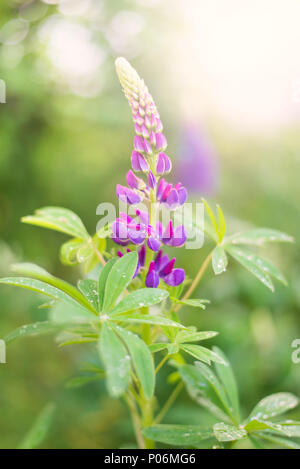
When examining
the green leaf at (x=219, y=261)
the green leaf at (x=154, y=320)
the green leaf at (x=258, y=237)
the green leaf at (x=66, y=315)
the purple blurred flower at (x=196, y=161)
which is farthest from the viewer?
the purple blurred flower at (x=196, y=161)

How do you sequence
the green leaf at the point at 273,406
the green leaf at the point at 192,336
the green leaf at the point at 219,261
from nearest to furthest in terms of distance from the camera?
the green leaf at the point at 192,336
the green leaf at the point at 219,261
the green leaf at the point at 273,406

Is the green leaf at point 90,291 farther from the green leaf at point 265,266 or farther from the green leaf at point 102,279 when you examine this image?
the green leaf at point 265,266

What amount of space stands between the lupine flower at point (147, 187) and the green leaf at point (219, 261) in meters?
0.09

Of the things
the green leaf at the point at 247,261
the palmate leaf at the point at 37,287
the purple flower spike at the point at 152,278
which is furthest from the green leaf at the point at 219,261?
the palmate leaf at the point at 37,287

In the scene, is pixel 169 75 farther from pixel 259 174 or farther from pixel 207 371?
pixel 207 371

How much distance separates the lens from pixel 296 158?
297cm

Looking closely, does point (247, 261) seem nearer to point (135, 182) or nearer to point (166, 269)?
point (166, 269)

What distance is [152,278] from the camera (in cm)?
103

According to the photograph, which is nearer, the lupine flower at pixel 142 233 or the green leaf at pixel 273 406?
the lupine flower at pixel 142 233

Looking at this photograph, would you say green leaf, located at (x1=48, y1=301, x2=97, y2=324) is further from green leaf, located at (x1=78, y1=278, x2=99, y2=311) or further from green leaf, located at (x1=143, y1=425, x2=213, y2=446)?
→ green leaf, located at (x1=143, y1=425, x2=213, y2=446)

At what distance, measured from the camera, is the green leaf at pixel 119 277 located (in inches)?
37.5

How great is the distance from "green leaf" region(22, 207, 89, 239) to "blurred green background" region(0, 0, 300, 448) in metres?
A: 0.81

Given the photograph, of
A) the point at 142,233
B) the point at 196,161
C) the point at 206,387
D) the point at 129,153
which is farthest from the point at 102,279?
the point at 196,161
